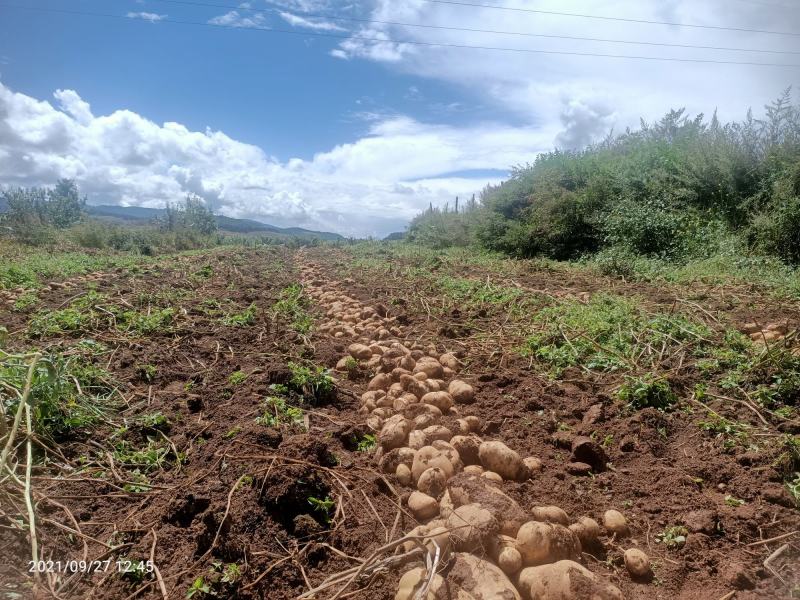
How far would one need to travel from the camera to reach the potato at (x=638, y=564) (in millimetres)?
1901

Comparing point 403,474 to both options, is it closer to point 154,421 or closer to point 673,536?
point 673,536

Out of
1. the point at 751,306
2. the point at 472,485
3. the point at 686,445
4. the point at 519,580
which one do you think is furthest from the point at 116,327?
the point at 751,306

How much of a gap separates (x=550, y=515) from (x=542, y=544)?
0.26 meters

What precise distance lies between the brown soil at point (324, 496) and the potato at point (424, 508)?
4 centimetres

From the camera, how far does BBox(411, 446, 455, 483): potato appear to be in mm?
2428

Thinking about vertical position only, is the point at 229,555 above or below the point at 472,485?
below

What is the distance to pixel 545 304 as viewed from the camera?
18.9ft

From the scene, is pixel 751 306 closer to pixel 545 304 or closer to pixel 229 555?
pixel 545 304

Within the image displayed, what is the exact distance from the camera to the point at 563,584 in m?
1.67

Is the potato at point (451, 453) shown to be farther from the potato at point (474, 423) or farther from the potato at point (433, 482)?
the potato at point (474, 423)

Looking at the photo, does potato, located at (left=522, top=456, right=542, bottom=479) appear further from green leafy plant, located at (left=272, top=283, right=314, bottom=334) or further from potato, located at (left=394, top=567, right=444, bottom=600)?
green leafy plant, located at (left=272, top=283, right=314, bottom=334)

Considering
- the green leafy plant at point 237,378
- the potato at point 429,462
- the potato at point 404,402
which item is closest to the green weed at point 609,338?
the potato at point 404,402

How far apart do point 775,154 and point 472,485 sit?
11.9 metres

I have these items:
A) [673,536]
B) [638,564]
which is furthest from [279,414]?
[673,536]
